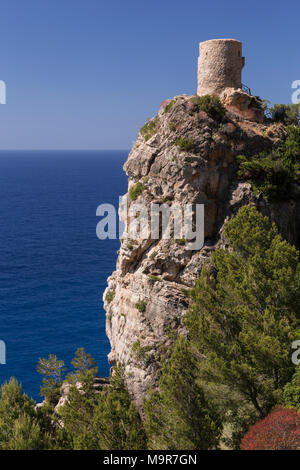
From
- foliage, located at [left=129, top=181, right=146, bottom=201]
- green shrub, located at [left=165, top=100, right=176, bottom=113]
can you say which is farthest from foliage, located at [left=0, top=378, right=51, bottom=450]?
green shrub, located at [left=165, top=100, right=176, bottom=113]

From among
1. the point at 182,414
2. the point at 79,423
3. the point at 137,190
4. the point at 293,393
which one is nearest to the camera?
the point at 293,393

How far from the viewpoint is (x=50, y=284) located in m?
73.8

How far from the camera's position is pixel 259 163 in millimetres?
31562

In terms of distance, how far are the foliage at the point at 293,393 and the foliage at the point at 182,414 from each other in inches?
145

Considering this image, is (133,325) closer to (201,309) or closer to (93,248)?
(201,309)

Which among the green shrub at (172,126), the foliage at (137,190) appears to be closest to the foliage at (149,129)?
the green shrub at (172,126)

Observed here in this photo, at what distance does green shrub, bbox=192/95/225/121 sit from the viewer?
32688mm

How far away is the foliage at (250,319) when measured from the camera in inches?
864

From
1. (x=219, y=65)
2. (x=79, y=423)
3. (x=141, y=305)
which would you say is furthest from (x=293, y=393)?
(x=219, y=65)

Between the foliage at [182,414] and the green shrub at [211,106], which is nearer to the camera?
the foliage at [182,414]

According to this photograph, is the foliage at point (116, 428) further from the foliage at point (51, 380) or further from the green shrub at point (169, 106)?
the green shrub at point (169, 106)

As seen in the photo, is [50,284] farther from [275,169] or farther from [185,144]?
[275,169]

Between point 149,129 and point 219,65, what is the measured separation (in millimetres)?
7916
